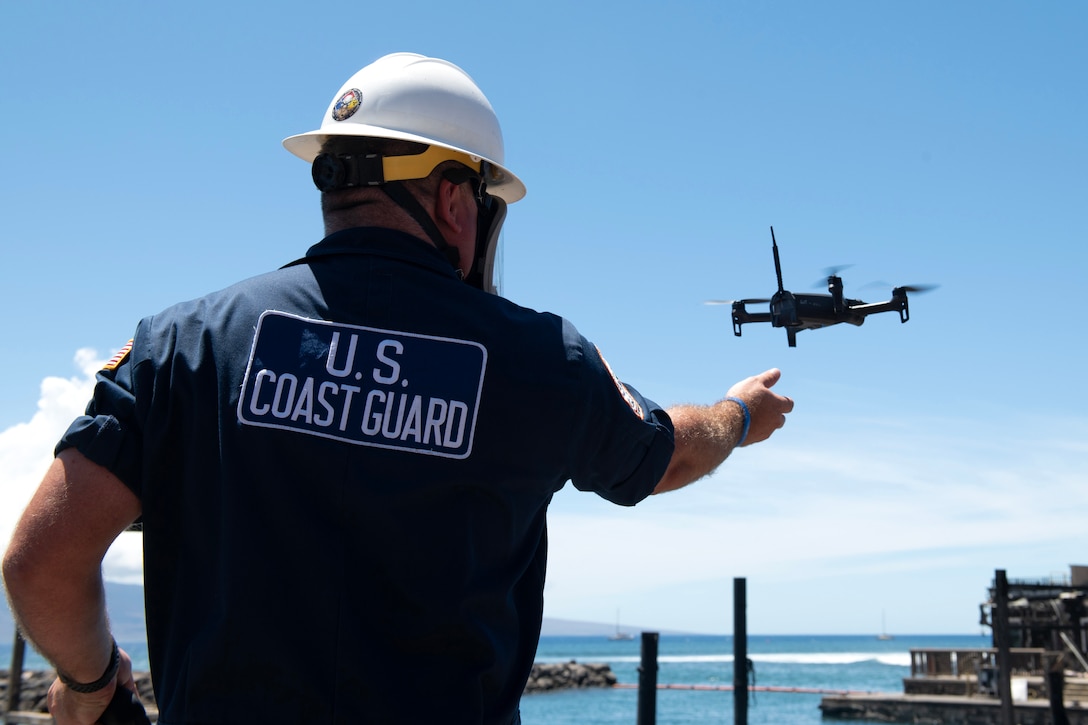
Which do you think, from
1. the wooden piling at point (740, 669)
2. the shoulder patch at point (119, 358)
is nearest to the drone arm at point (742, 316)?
the shoulder patch at point (119, 358)

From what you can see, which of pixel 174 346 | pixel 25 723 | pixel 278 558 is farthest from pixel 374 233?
pixel 25 723

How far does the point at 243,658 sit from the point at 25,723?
11.0m

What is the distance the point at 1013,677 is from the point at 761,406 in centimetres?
4027

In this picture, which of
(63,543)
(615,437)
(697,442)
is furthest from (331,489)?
(697,442)

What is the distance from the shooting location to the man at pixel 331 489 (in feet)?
5.85

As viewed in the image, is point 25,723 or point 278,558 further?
point 25,723

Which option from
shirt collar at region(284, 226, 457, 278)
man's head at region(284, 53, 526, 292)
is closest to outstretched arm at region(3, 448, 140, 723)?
shirt collar at region(284, 226, 457, 278)

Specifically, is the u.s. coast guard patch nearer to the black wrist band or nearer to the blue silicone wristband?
the black wrist band

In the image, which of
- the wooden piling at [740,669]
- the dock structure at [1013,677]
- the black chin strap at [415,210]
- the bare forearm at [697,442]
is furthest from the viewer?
the dock structure at [1013,677]

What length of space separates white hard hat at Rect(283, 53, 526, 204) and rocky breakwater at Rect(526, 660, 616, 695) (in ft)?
259

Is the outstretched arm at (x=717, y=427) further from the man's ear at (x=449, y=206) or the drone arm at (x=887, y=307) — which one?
the drone arm at (x=887, y=307)

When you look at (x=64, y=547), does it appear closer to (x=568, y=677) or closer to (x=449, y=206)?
(x=449, y=206)

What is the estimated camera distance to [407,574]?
181 cm

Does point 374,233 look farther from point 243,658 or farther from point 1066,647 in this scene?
point 1066,647
